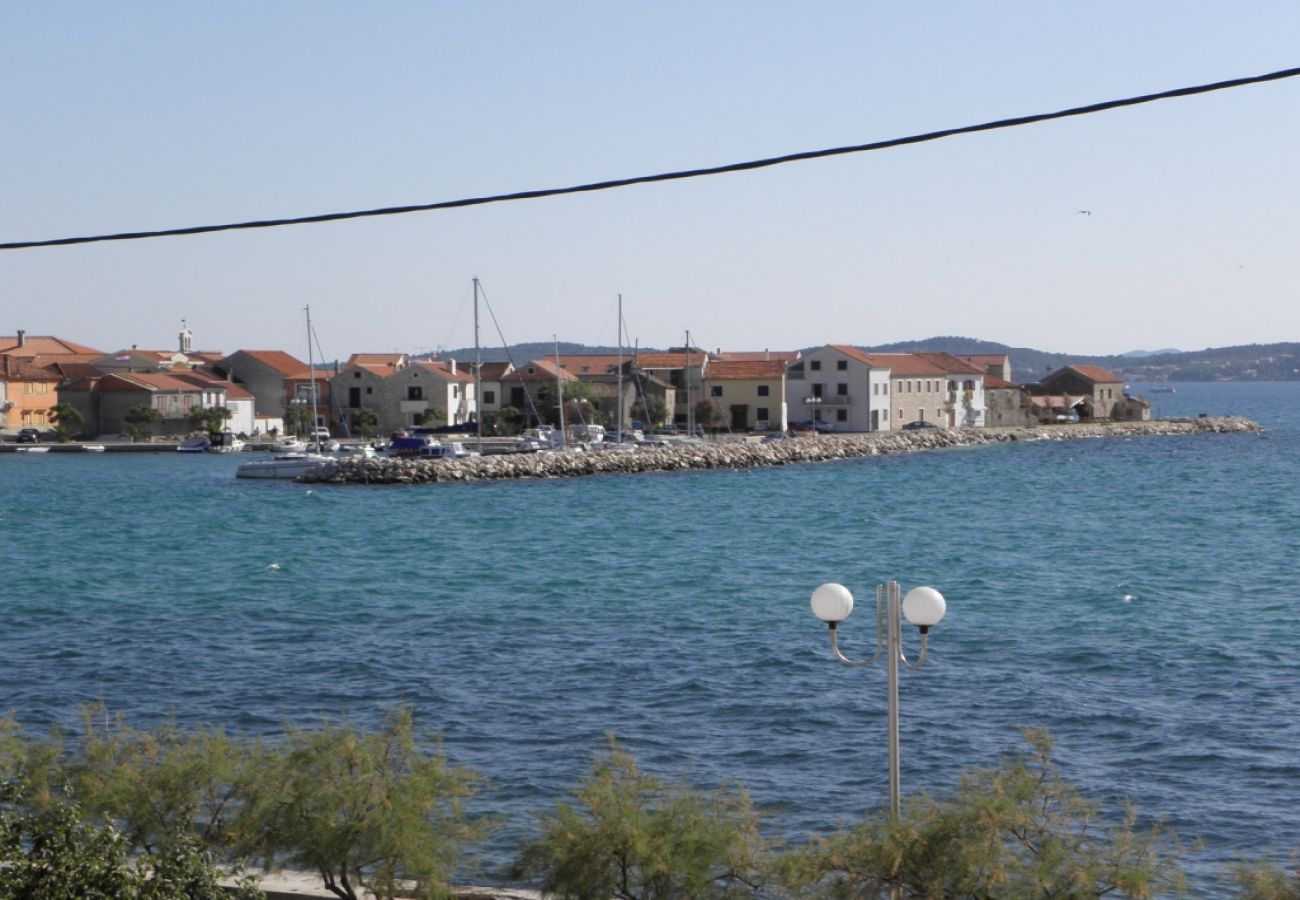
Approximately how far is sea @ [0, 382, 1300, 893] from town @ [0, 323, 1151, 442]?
140ft

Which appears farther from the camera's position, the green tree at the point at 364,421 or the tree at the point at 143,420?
the green tree at the point at 364,421

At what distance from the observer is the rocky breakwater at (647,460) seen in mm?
75000

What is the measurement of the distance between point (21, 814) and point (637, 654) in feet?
49.0

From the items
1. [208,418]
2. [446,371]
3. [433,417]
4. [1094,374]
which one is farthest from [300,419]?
[1094,374]

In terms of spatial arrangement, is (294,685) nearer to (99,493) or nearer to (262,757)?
(262,757)

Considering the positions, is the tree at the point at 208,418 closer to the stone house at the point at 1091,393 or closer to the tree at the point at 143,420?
the tree at the point at 143,420

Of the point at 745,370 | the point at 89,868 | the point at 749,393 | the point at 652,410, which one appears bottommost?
the point at 89,868

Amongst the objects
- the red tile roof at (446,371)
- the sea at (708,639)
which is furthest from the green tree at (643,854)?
the red tile roof at (446,371)

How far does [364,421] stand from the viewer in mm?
105562

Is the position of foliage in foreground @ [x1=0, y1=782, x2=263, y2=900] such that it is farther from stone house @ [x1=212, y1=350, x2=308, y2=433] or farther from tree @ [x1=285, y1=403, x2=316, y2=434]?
stone house @ [x1=212, y1=350, x2=308, y2=433]

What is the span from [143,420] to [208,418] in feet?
18.0

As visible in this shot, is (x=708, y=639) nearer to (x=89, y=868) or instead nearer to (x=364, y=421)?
(x=89, y=868)

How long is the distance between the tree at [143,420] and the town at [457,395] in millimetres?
93

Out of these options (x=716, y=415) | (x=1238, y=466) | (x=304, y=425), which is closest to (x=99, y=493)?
(x=304, y=425)
